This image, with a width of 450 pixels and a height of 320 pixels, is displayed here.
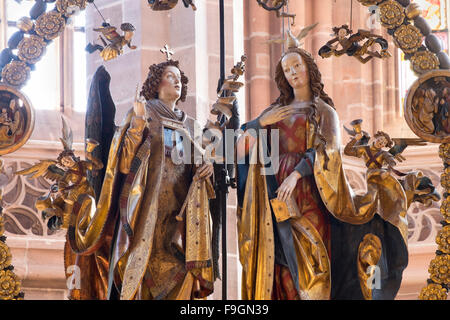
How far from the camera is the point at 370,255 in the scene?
8.20m

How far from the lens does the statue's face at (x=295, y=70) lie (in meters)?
8.39

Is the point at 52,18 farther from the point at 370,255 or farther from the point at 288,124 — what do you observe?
the point at 370,255

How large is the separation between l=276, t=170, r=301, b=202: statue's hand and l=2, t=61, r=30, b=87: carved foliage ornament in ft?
5.61

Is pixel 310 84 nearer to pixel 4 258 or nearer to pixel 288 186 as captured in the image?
pixel 288 186

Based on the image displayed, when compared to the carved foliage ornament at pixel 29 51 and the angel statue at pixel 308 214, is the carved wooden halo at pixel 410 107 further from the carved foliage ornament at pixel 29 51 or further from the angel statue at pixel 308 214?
the carved foliage ornament at pixel 29 51

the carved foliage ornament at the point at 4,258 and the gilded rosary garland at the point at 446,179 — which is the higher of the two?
the gilded rosary garland at the point at 446,179

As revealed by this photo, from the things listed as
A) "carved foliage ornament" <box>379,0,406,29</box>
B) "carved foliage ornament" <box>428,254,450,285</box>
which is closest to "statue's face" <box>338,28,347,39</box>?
"carved foliage ornament" <box>379,0,406,29</box>

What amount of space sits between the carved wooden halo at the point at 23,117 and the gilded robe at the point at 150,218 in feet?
1.73

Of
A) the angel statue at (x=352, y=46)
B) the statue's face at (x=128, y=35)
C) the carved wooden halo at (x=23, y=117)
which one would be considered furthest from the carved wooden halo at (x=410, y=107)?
the carved wooden halo at (x=23, y=117)

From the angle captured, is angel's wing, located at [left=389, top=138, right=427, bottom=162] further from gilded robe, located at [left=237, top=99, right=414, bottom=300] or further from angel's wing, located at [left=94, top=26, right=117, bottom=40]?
angel's wing, located at [left=94, top=26, right=117, bottom=40]

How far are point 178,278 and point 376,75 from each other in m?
4.40
